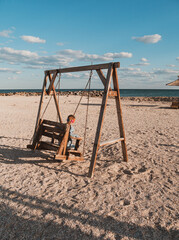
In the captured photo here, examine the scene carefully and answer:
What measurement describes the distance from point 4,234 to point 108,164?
3.22m

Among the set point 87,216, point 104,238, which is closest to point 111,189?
point 87,216

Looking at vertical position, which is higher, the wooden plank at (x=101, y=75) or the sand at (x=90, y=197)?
the wooden plank at (x=101, y=75)

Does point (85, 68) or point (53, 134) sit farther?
point (53, 134)

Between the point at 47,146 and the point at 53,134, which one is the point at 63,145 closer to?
the point at 53,134

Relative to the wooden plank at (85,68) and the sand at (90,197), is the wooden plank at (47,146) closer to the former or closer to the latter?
the sand at (90,197)

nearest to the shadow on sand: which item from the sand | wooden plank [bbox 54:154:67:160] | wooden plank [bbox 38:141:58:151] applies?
the sand

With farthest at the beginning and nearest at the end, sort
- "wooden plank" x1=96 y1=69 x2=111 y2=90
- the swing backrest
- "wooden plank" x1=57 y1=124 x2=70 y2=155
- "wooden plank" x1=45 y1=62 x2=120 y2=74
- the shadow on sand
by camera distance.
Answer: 1. the swing backrest
2. "wooden plank" x1=57 y1=124 x2=70 y2=155
3. "wooden plank" x1=96 y1=69 x2=111 y2=90
4. "wooden plank" x1=45 y1=62 x2=120 y2=74
5. the shadow on sand

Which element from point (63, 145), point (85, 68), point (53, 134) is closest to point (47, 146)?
point (53, 134)

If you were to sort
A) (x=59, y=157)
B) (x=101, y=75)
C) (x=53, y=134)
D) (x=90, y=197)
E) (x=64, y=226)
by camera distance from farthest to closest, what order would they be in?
(x=53, y=134) < (x=59, y=157) < (x=101, y=75) < (x=90, y=197) < (x=64, y=226)

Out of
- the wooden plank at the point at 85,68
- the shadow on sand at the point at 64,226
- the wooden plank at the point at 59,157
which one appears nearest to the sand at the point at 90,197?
the shadow on sand at the point at 64,226

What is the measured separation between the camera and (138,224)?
2994 mm

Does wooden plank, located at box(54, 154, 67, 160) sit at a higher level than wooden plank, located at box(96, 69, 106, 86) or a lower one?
lower

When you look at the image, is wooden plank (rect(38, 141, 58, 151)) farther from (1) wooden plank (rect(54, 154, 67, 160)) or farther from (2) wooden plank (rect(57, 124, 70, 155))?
(1) wooden plank (rect(54, 154, 67, 160))

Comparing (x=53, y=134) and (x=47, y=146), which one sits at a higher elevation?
(x=53, y=134)
